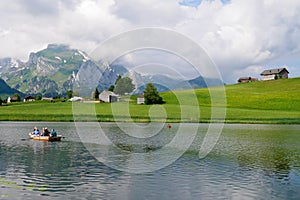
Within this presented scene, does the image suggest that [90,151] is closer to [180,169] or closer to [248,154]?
[180,169]

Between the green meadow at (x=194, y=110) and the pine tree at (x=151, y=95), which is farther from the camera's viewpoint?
the pine tree at (x=151, y=95)

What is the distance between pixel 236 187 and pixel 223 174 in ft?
14.9

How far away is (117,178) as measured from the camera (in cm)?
2861

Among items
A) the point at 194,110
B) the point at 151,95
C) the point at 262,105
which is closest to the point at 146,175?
the point at 194,110

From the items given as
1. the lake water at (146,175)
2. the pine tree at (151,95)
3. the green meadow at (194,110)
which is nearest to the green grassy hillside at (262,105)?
the green meadow at (194,110)

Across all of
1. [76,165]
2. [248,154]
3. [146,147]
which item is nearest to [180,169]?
[76,165]

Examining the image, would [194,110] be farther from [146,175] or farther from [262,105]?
[146,175]

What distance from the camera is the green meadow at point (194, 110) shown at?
10544cm

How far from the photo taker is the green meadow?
4151 inches

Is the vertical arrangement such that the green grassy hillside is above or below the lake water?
above

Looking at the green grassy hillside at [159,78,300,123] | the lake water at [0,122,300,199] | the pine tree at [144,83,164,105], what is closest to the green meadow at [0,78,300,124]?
the green grassy hillside at [159,78,300,123]

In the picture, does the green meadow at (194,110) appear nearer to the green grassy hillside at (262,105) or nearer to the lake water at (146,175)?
the green grassy hillside at (262,105)

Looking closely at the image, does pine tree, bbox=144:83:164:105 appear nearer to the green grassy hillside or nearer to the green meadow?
the green meadow

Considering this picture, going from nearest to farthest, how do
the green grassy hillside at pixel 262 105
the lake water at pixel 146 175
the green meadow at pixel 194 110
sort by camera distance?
the lake water at pixel 146 175, the green grassy hillside at pixel 262 105, the green meadow at pixel 194 110
